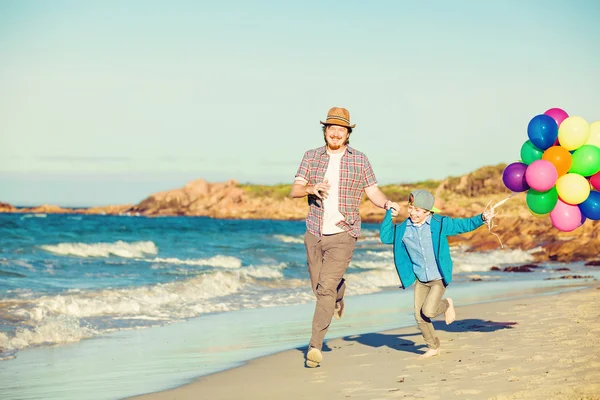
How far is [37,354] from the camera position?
9.07 meters

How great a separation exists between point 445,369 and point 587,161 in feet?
9.01

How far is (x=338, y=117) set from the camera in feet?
23.4

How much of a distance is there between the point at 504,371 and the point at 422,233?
1.51 meters

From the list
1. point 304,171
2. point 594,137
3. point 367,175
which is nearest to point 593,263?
point 594,137

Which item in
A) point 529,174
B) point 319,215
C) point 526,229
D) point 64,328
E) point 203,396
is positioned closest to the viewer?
point 203,396

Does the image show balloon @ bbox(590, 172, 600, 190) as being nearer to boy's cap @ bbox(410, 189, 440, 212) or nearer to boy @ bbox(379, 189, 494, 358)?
boy @ bbox(379, 189, 494, 358)


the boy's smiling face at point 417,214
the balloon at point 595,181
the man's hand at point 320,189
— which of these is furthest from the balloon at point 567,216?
the man's hand at point 320,189

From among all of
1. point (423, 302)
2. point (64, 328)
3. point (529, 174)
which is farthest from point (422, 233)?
point (64, 328)

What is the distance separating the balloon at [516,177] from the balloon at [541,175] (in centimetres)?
19

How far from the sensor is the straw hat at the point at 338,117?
23.4 ft

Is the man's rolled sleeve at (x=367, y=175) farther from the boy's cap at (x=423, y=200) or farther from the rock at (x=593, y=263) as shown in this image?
the rock at (x=593, y=263)

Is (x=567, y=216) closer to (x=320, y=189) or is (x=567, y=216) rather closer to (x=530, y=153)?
(x=530, y=153)

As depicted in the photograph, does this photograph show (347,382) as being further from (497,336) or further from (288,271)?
(288,271)

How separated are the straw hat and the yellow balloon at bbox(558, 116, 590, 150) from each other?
7.91 ft
